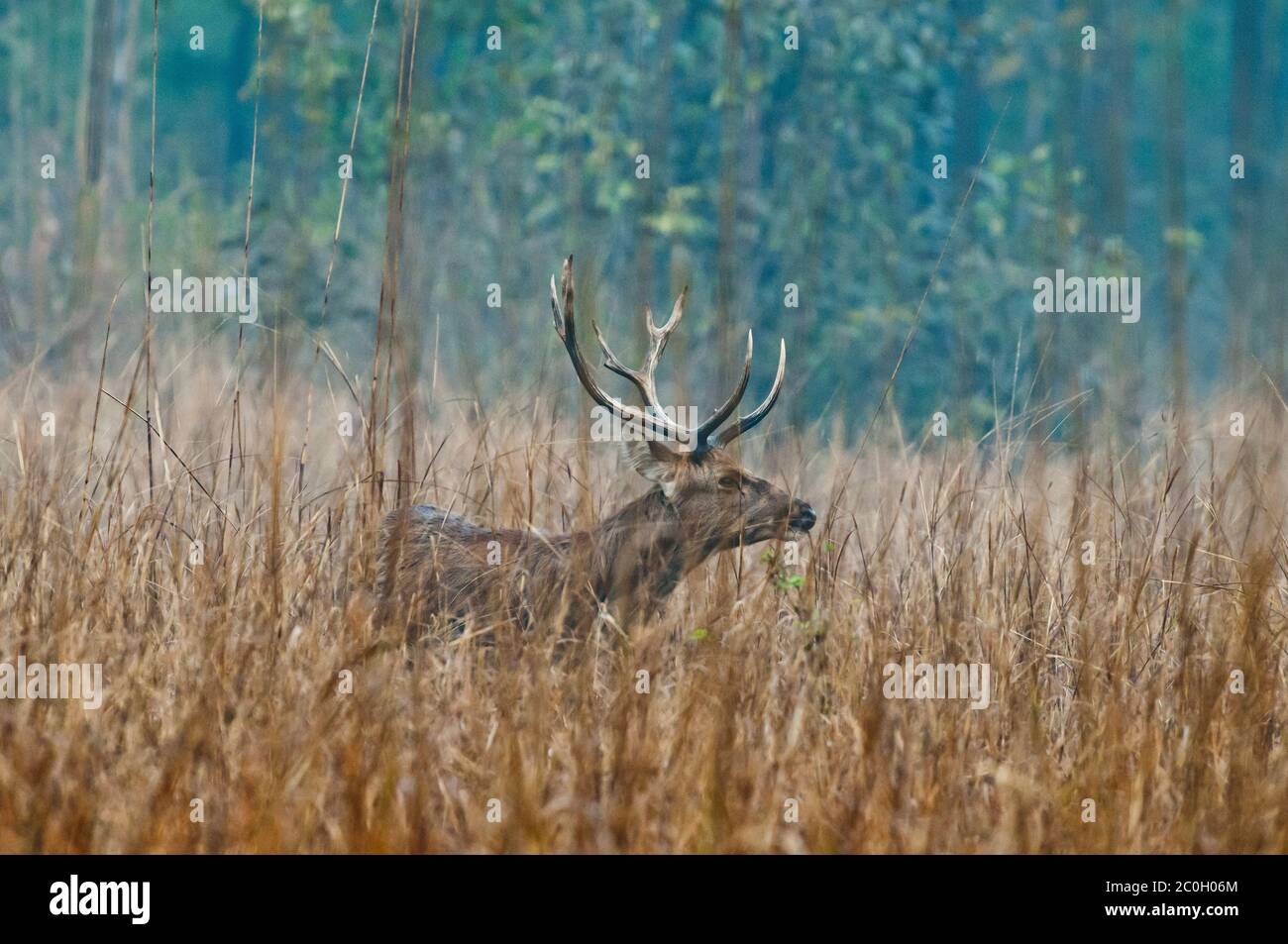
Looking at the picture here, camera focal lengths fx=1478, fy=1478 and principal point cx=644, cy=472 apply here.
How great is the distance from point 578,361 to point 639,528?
597mm

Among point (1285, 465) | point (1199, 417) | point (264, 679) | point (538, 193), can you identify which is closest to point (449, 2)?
point (538, 193)

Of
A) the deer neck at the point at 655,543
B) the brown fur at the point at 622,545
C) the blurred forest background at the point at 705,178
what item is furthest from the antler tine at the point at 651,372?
the blurred forest background at the point at 705,178

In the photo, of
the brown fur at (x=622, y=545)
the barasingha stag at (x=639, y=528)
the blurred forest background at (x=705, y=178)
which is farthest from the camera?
the blurred forest background at (x=705, y=178)

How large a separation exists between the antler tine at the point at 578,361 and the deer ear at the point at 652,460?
6cm

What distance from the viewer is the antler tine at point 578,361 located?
4.50 m

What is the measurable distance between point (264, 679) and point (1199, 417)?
4.21 meters

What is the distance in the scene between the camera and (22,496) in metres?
3.86

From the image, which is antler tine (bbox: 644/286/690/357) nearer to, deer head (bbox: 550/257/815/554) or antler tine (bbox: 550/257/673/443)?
deer head (bbox: 550/257/815/554)

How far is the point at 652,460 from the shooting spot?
5.05 meters

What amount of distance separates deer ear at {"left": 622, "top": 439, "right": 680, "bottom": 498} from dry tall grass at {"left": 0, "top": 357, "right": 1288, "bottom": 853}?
75 centimetres

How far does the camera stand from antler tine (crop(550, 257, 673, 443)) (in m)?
4.50

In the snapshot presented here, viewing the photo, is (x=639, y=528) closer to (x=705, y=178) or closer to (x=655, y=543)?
(x=655, y=543)

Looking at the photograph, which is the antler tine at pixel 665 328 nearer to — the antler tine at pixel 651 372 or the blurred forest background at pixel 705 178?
the antler tine at pixel 651 372

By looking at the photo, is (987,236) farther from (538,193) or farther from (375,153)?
(375,153)
